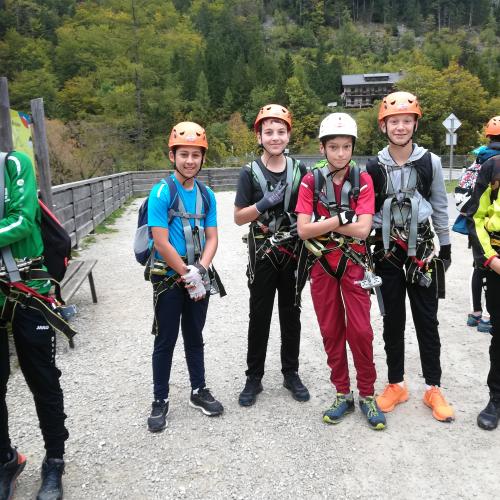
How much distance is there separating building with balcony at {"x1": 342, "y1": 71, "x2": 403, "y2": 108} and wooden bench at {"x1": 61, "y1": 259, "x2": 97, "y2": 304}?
8464cm

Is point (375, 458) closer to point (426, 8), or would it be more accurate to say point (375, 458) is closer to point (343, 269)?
point (343, 269)

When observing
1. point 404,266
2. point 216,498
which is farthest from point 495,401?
point 216,498

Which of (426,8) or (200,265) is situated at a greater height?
(426,8)

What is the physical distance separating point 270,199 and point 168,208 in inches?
28.7

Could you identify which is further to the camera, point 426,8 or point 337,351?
point 426,8

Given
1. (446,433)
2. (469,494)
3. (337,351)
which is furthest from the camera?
(337,351)

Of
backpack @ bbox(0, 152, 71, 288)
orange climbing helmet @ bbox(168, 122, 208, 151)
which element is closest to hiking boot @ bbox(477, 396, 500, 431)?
orange climbing helmet @ bbox(168, 122, 208, 151)

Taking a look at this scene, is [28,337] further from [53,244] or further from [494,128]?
[494,128]

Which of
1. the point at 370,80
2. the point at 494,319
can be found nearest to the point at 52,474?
the point at 494,319

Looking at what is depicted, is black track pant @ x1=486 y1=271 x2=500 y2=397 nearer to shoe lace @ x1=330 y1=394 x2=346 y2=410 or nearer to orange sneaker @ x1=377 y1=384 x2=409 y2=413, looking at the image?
orange sneaker @ x1=377 y1=384 x2=409 y2=413

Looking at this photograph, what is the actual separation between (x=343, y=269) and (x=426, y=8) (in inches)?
6670

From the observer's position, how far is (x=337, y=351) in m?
3.34

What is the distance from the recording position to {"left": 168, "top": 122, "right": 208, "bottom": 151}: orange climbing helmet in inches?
126

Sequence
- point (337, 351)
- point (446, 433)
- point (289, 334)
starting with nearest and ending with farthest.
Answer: point (446, 433), point (337, 351), point (289, 334)
